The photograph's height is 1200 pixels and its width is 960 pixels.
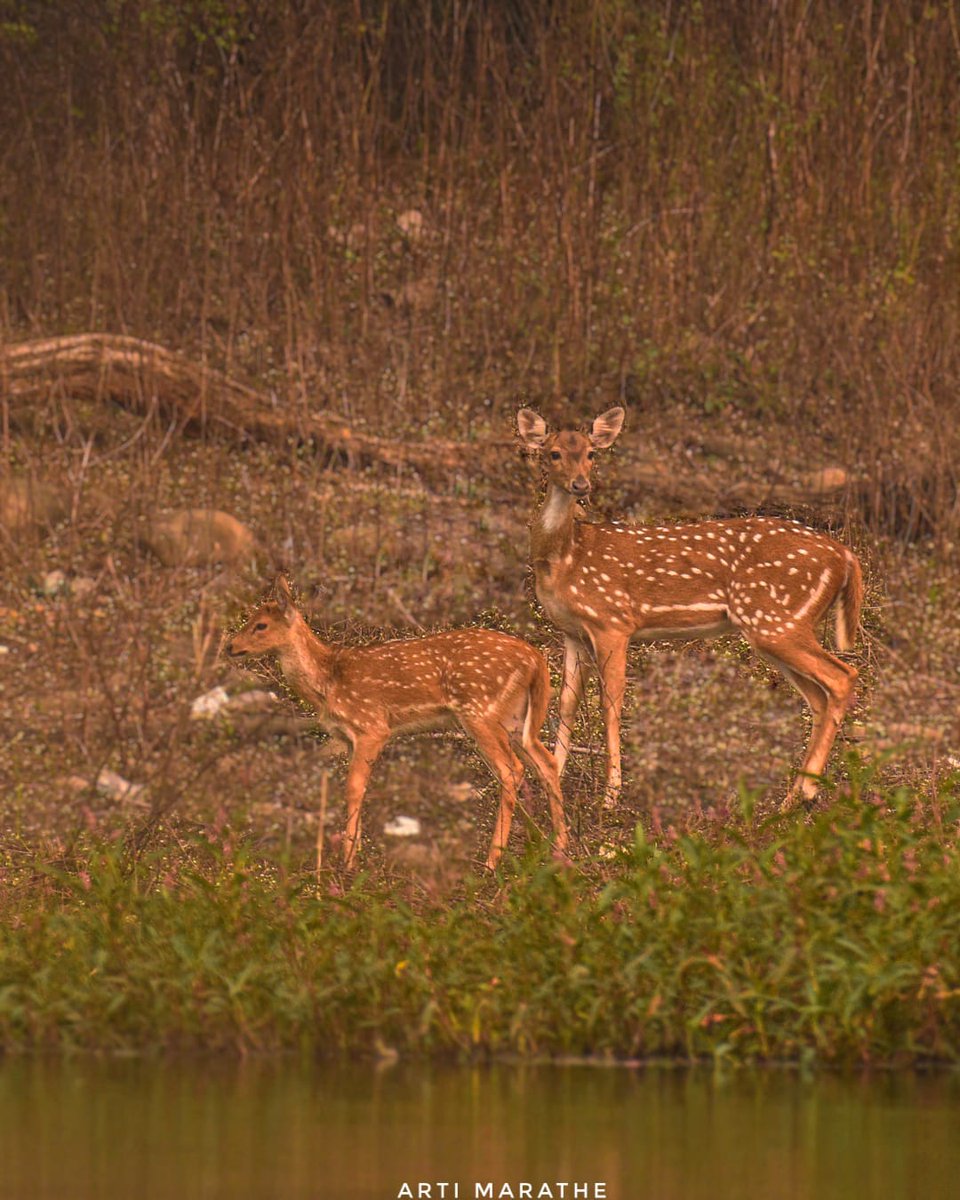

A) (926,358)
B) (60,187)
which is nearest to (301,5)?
(60,187)

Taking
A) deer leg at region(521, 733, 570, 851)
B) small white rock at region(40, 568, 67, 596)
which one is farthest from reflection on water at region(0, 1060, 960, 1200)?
small white rock at region(40, 568, 67, 596)

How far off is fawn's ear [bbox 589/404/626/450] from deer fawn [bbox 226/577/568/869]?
3.02 feet

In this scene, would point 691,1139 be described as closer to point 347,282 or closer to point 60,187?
point 347,282

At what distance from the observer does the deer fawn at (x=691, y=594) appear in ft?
31.1

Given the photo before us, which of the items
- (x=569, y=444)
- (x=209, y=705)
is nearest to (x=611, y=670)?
(x=569, y=444)

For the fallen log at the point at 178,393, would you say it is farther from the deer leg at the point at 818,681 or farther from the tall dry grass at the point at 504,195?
the deer leg at the point at 818,681

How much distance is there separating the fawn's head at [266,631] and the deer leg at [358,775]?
21.3 inches

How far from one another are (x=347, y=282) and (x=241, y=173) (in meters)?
1.09

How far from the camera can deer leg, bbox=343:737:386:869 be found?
8.92 metres

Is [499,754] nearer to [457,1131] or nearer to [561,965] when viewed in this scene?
[561,965]

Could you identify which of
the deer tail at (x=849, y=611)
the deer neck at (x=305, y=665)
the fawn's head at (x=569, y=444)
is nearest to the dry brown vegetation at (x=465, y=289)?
the deer tail at (x=849, y=611)

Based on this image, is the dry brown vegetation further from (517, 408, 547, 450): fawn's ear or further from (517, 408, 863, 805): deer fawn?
(517, 408, 547, 450): fawn's ear

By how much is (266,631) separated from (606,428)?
163cm

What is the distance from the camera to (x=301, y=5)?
16609 millimetres
